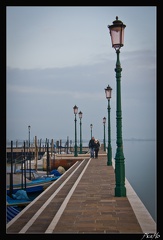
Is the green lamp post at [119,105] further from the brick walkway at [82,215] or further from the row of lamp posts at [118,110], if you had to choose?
the brick walkway at [82,215]

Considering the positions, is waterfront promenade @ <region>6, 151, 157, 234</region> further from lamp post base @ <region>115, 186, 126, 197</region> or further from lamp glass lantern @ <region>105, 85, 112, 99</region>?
lamp glass lantern @ <region>105, 85, 112, 99</region>

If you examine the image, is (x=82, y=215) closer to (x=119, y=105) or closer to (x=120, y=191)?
(x=120, y=191)

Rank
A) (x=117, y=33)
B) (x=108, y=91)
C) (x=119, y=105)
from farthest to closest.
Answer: (x=108, y=91) → (x=119, y=105) → (x=117, y=33)

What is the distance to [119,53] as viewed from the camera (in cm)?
1075

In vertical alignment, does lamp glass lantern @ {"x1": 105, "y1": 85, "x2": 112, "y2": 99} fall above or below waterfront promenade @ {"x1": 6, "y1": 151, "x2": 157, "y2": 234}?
above

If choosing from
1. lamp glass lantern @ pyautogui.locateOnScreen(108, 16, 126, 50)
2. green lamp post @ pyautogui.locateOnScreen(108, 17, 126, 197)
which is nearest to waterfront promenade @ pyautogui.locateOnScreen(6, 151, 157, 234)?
green lamp post @ pyautogui.locateOnScreen(108, 17, 126, 197)

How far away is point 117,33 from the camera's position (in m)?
10.3

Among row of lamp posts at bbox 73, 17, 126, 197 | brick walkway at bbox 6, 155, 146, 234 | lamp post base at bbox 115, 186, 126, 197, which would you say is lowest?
brick walkway at bbox 6, 155, 146, 234

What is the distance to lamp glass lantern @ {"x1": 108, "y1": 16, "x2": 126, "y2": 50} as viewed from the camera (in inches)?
403

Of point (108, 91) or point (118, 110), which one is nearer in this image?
point (118, 110)

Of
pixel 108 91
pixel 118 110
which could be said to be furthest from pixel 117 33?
pixel 108 91
